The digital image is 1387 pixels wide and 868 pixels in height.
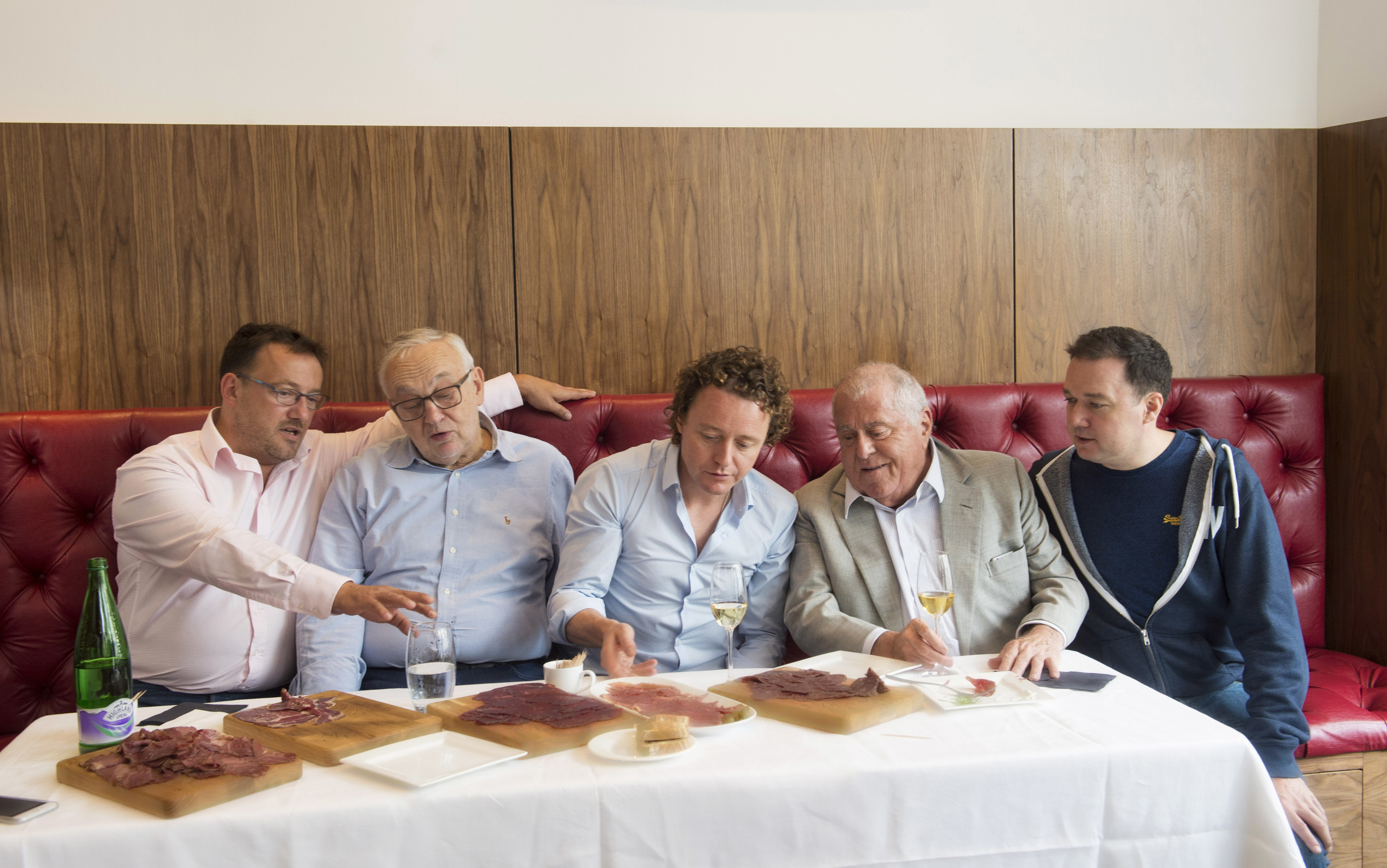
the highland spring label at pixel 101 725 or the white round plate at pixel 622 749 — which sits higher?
the highland spring label at pixel 101 725

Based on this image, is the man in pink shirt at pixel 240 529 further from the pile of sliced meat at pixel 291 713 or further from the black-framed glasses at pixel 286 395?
the pile of sliced meat at pixel 291 713

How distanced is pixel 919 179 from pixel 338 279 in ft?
5.35

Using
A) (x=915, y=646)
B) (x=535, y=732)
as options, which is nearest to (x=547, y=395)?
(x=915, y=646)

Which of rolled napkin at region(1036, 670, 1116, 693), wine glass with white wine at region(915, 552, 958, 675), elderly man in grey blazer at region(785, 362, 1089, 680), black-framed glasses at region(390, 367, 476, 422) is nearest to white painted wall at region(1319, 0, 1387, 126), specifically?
elderly man in grey blazer at region(785, 362, 1089, 680)

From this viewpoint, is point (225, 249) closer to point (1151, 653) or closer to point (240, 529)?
point (240, 529)

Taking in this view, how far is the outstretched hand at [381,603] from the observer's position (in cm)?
157

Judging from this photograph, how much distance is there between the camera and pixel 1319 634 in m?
2.55

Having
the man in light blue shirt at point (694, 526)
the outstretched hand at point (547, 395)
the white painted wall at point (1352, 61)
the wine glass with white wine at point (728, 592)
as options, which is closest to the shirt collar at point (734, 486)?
the man in light blue shirt at point (694, 526)

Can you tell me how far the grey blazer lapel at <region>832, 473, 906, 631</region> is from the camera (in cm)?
196

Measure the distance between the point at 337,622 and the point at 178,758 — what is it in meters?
0.91

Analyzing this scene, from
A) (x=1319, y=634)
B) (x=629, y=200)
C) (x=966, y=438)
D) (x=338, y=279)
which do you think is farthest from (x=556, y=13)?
(x=1319, y=634)

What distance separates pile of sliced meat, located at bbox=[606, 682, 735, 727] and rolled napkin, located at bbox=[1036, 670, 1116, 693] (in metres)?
0.55

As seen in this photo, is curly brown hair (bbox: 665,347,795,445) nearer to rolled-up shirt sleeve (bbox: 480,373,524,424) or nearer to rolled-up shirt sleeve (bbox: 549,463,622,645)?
rolled-up shirt sleeve (bbox: 549,463,622,645)

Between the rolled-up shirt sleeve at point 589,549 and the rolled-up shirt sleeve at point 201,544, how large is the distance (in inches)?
17.0
